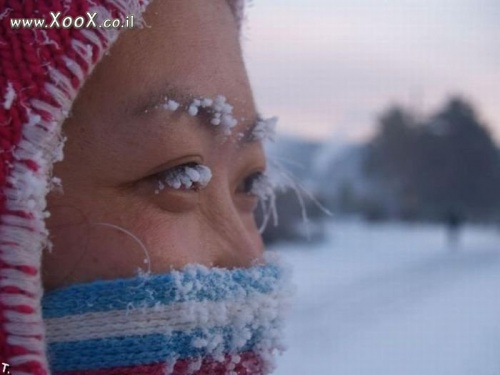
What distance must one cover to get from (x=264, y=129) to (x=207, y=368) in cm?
37

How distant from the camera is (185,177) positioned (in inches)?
40.4

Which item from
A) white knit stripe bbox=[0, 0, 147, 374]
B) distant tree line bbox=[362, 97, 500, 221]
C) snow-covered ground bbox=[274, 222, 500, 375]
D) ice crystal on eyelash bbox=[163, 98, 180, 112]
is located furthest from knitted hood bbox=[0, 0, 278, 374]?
distant tree line bbox=[362, 97, 500, 221]

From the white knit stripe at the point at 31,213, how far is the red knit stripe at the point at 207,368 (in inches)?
→ 3.4

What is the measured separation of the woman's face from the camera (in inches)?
39.0

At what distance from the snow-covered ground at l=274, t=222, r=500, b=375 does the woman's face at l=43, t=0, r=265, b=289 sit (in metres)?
0.30

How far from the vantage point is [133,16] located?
0.98 meters

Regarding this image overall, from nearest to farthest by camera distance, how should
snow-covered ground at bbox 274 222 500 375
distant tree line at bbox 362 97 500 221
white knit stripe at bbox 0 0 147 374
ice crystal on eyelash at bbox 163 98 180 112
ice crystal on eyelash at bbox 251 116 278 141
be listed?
white knit stripe at bbox 0 0 147 374, ice crystal on eyelash at bbox 163 98 180 112, ice crystal on eyelash at bbox 251 116 278 141, snow-covered ground at bbox 274 222 500 375, distant tree line at bbox 362 97 500 221

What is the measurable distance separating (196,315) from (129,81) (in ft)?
0.99

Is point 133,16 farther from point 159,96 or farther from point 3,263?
point 3,263

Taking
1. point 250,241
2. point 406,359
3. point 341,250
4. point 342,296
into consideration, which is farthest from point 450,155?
point 250,241

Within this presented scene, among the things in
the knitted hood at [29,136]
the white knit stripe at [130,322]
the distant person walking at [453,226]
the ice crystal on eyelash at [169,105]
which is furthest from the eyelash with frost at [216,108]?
the distant person walking at [453,226]

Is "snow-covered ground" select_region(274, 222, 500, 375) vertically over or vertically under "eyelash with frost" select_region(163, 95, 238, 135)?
under

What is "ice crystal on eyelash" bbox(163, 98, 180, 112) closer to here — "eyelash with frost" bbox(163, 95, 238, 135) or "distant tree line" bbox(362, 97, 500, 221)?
"eyelash with frost" bbox(163, 95, 238, 135)

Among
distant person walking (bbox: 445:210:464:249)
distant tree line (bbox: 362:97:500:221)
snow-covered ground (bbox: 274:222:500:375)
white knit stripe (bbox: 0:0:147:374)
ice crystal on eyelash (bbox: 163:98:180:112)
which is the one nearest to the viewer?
white knit stripe (bbox: 0:0:147:374)
